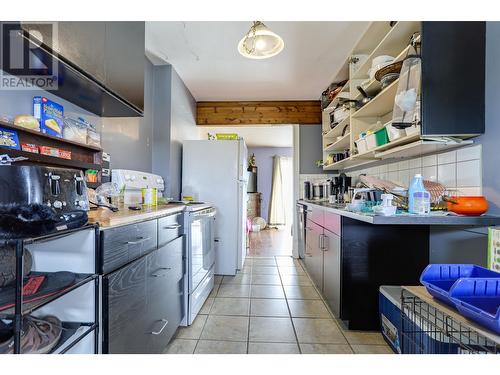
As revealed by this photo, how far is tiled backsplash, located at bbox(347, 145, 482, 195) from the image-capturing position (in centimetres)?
132

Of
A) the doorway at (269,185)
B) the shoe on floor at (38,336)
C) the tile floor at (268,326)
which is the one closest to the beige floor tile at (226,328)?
the tile floor at (268,326)

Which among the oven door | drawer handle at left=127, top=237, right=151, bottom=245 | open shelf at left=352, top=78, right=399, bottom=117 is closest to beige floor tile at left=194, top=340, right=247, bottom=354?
the oven door

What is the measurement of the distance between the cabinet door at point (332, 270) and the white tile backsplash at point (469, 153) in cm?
89

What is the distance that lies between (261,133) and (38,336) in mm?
4805

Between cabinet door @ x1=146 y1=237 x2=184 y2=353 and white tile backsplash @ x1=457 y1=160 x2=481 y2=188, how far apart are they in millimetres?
1812

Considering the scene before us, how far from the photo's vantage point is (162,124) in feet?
8.64

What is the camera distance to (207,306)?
2.05 metres

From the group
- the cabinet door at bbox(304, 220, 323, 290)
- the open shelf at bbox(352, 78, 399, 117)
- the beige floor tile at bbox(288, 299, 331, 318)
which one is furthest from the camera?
the cabinet door at bbox(304, 220, 323, 290)

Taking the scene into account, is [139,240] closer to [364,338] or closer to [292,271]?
[364,338]

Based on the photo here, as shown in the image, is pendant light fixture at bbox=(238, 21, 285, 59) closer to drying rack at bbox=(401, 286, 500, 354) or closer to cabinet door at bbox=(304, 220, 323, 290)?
cabinet door at bbox=(304, 220, 323, 290)

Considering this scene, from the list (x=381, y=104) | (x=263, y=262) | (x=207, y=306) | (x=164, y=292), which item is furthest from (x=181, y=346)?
(x=381, y=104)

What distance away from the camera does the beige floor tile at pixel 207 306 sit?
76.6 inches

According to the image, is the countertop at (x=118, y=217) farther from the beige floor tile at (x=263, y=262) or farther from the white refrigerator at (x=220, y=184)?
the beige floor tile at (x=263, y=262)
